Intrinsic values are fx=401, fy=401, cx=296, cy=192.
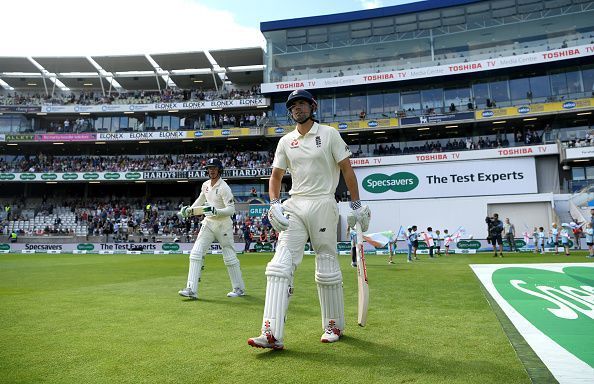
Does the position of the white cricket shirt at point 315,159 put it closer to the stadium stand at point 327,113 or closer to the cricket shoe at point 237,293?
the cricket shoe at point 237,293

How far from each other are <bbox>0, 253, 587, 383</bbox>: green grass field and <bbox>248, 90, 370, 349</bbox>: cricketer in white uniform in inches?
23.2

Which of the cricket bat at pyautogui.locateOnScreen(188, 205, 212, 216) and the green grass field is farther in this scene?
the cricket bat at pyautogui.locateOnScreen(188, 205, 212, 216)

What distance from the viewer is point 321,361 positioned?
3.72 m

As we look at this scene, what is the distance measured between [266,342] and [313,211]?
1.48m

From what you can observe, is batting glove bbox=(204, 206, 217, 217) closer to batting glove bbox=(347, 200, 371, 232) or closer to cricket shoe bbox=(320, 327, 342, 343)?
batting glove bbox=(347, 200, 371, 232)

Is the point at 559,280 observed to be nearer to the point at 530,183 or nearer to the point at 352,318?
the point at 352,318

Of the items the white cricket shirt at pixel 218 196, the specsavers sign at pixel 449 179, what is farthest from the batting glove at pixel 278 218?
the specsavers sign at pixel 449 179

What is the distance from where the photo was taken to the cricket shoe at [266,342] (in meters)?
3.90

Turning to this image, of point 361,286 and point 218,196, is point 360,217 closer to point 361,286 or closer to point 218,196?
point 361,286

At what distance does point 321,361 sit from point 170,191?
4539 cm

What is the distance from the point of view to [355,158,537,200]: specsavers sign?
1321 inches

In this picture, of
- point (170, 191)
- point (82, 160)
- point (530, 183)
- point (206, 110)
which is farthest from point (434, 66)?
point (82, 160)

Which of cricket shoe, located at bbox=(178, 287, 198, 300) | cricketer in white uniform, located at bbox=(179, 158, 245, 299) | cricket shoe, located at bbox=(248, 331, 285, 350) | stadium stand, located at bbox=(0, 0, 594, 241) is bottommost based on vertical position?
cricket shoe, located at bbox=(178, 287, 198, 300)

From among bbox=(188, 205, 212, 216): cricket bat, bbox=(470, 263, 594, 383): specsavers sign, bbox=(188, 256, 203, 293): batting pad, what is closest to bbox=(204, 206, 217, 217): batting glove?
bbox=(188, 205, 212, 216): cricket bat
